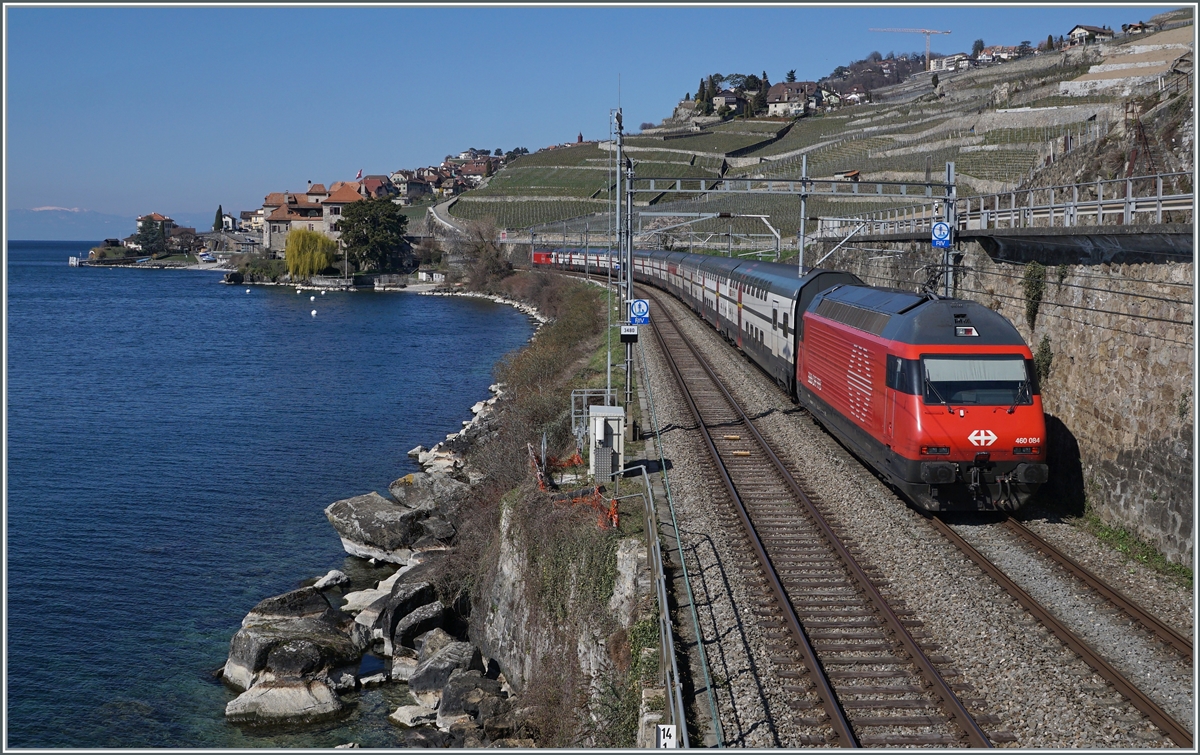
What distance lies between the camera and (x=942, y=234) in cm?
2211

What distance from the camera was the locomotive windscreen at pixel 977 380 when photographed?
15.5 m

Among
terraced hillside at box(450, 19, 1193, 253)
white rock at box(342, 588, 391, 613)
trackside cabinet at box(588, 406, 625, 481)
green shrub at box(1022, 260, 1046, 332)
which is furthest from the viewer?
terraced hillside at box(450, 19, 1193, 253)

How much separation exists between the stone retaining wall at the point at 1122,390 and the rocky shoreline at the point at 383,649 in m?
9.83

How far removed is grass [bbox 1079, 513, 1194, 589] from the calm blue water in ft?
39.9

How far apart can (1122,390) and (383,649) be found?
14.7 m

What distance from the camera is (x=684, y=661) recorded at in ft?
36.8

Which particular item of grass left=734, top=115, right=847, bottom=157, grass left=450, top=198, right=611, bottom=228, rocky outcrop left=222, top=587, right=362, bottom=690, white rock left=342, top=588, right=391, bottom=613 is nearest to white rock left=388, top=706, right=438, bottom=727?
rocky outcrop left=222, top=587, right=362, bottom=690

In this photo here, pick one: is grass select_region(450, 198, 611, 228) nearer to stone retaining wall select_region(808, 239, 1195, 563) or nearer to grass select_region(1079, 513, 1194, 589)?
stone retaining wall select_region(808, 239, 1195, 563)

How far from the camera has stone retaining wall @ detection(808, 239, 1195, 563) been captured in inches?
567

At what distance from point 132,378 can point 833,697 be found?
165ft

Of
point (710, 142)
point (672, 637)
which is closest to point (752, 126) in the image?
point (710, 142)

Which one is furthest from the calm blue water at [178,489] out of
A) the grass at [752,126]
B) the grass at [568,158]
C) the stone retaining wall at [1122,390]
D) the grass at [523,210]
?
the grass at [752,126]

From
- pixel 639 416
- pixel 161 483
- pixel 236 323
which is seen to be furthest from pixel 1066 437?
pixel 236 323

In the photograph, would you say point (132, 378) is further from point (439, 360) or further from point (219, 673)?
point (219, 673)
